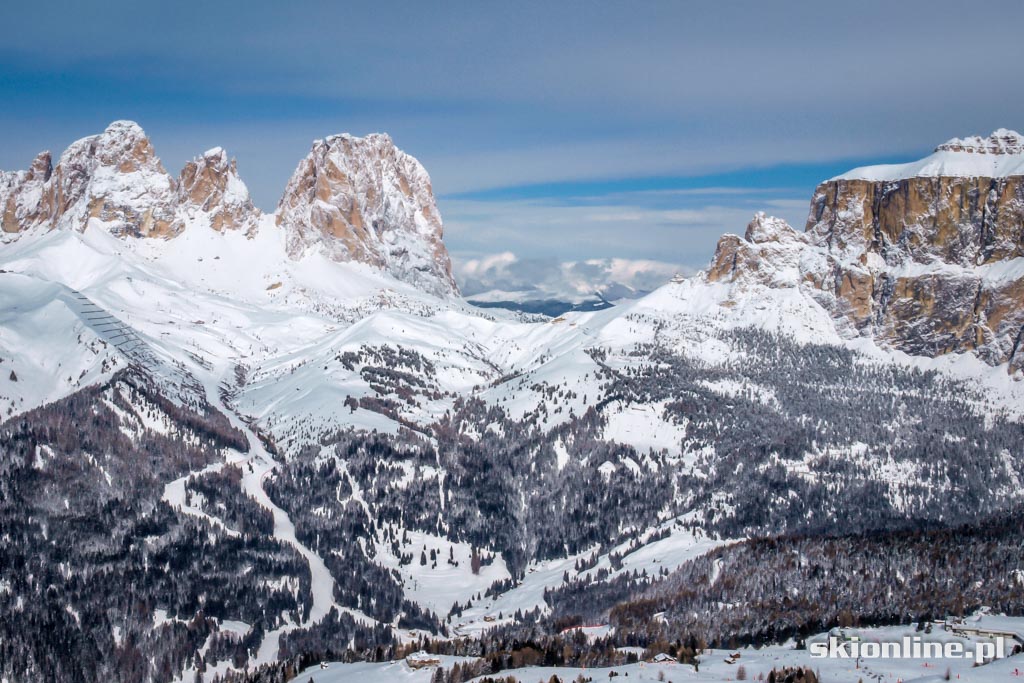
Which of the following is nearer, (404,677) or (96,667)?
(404,677)

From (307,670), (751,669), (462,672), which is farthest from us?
(307,670)

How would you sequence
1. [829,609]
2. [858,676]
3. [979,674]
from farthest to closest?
1. [829,609]
2. [858,676]
3. [979,674]

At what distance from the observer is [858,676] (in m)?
133

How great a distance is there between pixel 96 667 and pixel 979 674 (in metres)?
149

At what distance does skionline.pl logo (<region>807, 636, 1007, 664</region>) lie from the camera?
472 ft

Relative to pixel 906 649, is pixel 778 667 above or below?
above

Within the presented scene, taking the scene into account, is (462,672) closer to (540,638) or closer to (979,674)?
(540,638)

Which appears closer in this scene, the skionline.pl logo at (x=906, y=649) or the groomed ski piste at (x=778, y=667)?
the groomed ski piste at (x=778, y=667)

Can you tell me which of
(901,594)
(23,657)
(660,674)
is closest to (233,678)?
(23,657)

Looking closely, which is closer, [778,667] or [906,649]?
[778,667]

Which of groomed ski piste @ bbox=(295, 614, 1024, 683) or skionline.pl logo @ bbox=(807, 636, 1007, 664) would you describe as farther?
skionline.pl logo @ bbox=(807, 636, 1007, 664)

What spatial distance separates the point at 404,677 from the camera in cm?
15812

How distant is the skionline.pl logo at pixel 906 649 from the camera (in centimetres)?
14400

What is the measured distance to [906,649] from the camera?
493 ft
